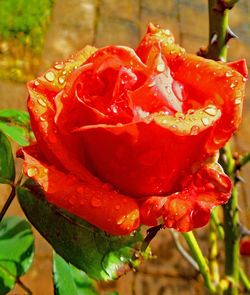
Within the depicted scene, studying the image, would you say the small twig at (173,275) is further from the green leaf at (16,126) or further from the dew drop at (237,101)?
the dew drop at (237,101)

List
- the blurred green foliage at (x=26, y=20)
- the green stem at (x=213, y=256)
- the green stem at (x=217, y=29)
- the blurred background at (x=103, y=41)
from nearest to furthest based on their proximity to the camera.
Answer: the green stem at (x=217, y=29), the green stem at (x=213, y=256), the blurred background at (x=103, y=41), the blurred green foliage at (x=26, y=20)

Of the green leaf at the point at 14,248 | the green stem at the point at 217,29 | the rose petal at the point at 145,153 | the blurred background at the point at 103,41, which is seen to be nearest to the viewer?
Answer: the rose petal at the point at 145,153

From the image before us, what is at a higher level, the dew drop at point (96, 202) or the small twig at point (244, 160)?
the dew drop at point (96, 202)

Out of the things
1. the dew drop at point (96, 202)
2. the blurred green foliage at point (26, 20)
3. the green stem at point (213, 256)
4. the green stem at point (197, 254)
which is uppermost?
→ the dew drop at point (96, 202)

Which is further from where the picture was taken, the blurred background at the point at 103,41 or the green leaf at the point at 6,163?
the blurred background at the point at 103,41

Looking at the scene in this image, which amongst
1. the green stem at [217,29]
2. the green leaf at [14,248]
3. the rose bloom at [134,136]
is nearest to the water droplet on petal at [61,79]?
the rose bloom at [134,136]

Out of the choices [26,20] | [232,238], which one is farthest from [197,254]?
[26,20]

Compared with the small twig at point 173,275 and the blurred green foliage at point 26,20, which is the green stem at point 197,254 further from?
the blurred green foliage at point 26,20
